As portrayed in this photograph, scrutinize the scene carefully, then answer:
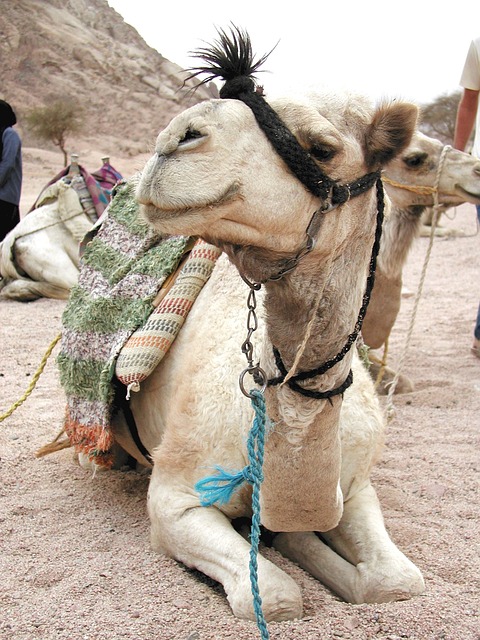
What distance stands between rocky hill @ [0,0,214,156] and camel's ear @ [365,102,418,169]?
25557mm

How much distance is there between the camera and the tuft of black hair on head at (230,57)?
1.78m

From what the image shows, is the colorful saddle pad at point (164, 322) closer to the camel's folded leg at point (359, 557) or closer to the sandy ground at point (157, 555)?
the sandy ground at point (157, 555)

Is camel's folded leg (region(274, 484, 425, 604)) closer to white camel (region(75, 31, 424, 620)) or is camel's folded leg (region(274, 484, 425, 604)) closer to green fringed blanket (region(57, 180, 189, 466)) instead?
white camel (region(75, 31, 424, 620))

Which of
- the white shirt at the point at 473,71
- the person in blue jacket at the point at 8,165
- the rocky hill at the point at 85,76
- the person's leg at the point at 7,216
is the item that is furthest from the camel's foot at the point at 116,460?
the rocky hill at the point at 85,76

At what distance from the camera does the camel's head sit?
158cm

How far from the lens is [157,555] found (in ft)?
8.70

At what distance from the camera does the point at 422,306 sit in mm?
8172

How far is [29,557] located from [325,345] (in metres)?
1.46

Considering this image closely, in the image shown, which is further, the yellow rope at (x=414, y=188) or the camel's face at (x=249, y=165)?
the yellow rope at (x=414, y=188)

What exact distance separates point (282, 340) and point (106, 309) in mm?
1406

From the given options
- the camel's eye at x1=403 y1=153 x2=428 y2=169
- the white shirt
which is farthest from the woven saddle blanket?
the white shirt

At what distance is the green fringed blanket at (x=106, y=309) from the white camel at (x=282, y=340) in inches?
11.4

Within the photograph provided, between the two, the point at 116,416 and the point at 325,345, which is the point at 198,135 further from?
the point at 116,416

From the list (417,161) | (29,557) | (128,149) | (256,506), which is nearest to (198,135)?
(256,506)
